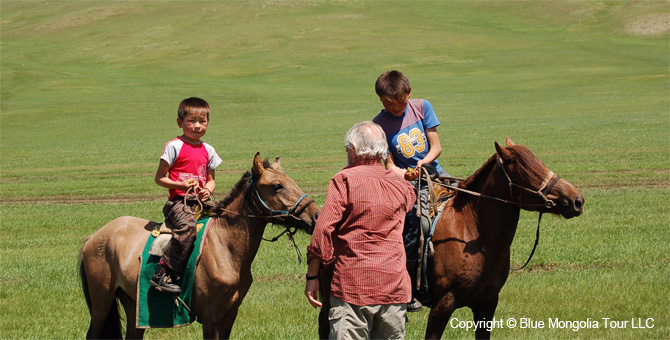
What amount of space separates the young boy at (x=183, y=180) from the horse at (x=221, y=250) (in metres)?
0.20

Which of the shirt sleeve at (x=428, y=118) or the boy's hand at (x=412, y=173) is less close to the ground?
the shirt sleeve at (x=428, y=118)

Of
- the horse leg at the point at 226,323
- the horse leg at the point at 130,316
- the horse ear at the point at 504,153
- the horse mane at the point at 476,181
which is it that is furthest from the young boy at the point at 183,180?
the horse ear at the point at 504,153

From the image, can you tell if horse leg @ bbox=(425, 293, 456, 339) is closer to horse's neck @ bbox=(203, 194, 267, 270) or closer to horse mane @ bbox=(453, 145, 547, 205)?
horse mane @ bbox=(453, 145, 547, 205)

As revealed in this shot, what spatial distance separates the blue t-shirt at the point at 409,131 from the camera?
21.5 feet

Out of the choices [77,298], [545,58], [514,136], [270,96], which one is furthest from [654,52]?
[77,298]

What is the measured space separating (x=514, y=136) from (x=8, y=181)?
1961cm

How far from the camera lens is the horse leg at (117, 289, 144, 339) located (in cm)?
632

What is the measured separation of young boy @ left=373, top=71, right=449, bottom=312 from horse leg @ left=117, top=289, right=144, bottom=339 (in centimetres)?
249

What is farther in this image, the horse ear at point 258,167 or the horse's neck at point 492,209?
the horse's neck at point 492,209

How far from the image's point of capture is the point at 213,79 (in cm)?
6731

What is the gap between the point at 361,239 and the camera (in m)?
4.60

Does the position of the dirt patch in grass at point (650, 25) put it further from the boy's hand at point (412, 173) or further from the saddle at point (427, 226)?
the boy's hand at point (412, 173)

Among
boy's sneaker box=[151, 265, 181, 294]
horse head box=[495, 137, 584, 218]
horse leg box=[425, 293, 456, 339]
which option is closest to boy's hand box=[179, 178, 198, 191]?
boy's sneaker box=[151, 265, 181, 294]

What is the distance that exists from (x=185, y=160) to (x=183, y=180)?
0.18 m
